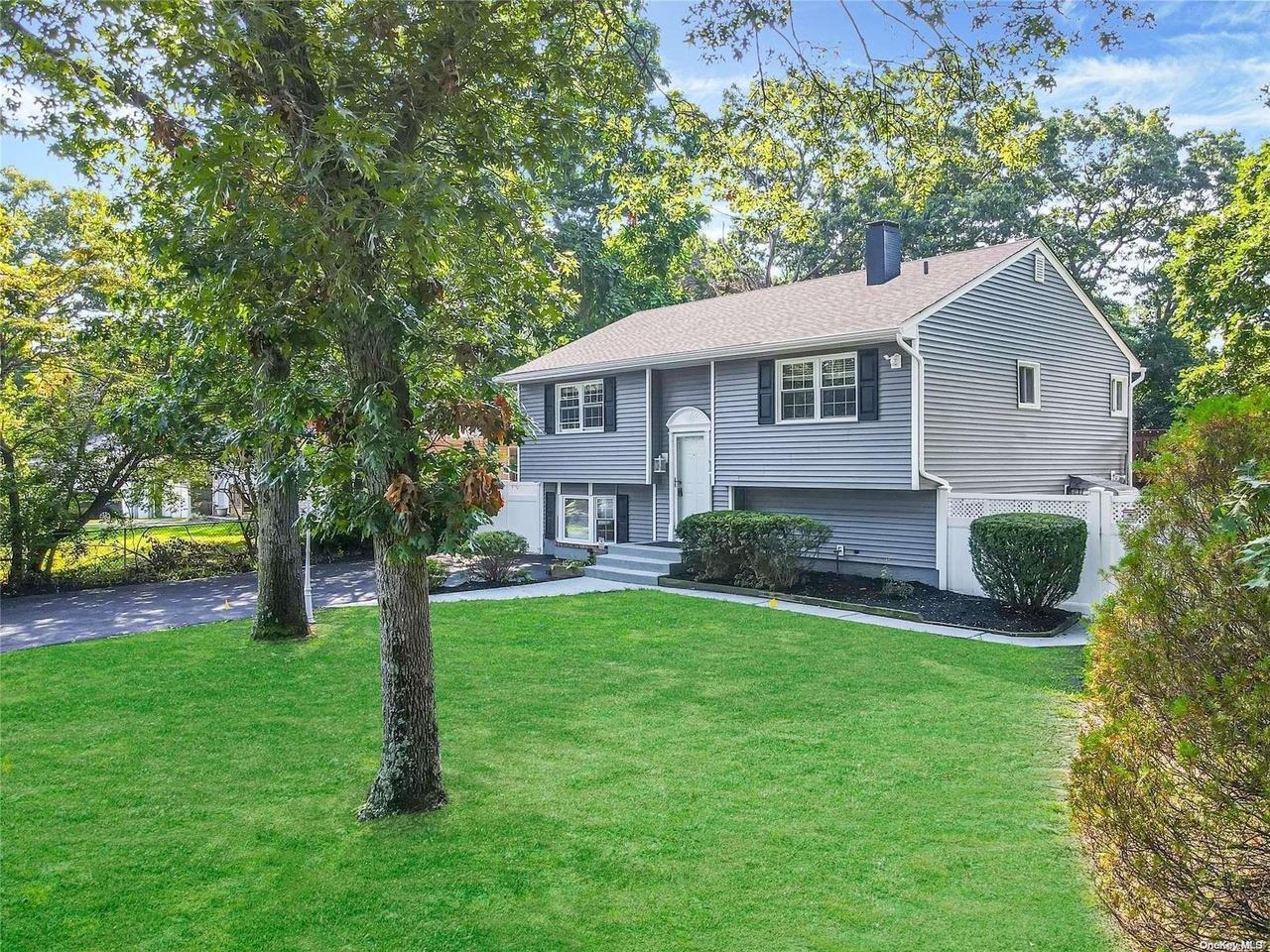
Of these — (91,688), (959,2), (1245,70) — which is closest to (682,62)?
(959,2)

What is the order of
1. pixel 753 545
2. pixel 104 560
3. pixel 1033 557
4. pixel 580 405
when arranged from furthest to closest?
pixel 580 405, pixel 104 560, pixel 753 545, pixel 1033 557

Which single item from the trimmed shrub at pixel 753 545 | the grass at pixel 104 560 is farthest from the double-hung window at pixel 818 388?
the grass at pixel 104 560

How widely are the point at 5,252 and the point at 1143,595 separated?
16.2 metres


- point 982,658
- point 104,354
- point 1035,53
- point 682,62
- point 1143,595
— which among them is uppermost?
point 682,62

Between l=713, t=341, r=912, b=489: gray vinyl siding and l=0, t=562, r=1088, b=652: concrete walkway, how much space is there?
2709 millimetres

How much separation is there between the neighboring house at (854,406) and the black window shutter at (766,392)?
2cm

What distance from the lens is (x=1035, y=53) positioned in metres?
5.43

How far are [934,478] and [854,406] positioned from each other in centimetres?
177

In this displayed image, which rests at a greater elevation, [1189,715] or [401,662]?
[1189,715]

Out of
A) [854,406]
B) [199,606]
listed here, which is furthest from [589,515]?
[199,606]

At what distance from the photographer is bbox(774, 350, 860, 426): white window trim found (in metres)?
13.3

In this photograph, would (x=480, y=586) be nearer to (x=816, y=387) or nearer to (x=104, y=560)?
(x=816, y=387)

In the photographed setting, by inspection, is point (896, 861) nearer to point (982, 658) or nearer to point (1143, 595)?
point (1143, 595)

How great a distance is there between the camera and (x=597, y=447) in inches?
698
